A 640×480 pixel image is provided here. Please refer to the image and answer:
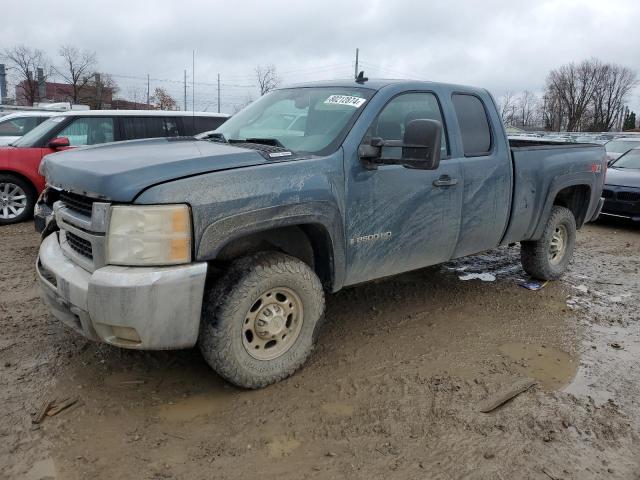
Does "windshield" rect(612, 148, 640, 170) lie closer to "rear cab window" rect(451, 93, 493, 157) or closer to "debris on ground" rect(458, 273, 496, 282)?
"debris on ground" rect(458, 273, 496, 282)

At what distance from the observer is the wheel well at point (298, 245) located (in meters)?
3.19

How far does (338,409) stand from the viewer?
10.1 ft

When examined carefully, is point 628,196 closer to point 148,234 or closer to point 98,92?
point 148,234

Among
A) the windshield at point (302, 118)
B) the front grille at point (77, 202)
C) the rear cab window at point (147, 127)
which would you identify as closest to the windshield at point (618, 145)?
the rear cab window at point (147, 127)

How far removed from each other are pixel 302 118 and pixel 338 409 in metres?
2.02

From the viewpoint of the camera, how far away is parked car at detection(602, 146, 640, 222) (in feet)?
29.6

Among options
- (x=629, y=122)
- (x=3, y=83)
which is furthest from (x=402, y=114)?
(x=629, y=122)

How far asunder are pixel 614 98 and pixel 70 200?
92.9 meters

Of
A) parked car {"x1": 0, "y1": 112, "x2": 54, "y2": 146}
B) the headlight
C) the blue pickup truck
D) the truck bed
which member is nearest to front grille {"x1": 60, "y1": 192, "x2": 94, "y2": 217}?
the blue pickup truck

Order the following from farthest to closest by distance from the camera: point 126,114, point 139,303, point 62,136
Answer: point 126,114 → point 62,136 → point 139,303

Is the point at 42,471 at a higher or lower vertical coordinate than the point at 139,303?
lower

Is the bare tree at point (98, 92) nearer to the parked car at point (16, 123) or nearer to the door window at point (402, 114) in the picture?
the parked car at point (16, 123)

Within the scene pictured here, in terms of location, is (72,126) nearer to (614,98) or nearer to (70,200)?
(70,200)

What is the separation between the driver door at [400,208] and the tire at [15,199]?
6.22 meters
